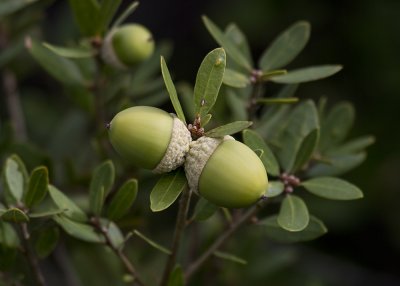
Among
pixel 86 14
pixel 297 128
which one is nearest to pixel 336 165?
pixel 297 128

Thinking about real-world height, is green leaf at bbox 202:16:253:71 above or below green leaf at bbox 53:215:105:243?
above

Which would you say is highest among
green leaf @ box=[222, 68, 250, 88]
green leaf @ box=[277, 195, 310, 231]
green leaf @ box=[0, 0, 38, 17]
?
green leaf @ box=[0, 0, 38, 17]

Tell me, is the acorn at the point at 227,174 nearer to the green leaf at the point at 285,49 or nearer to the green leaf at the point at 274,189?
the green leaf at the point at 274,189

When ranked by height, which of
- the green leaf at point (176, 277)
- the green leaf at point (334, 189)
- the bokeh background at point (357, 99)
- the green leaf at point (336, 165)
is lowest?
the bokeh background at point (357, 99)

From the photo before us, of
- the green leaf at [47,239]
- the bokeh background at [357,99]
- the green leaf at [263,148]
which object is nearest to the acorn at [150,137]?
the green leaf at [263,148]

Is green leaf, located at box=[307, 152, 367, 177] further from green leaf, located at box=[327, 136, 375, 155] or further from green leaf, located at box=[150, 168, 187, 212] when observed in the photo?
green leaf, located at box=[150, 168, 187, 212]

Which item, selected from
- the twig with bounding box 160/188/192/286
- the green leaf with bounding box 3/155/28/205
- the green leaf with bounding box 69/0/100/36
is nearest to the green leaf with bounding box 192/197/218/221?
the twig with bounding box 160/188/192/286

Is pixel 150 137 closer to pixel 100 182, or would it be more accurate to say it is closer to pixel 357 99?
pixel 100 182

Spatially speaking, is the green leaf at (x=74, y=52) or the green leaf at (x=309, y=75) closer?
the green leaf at (x=309, y=75)
